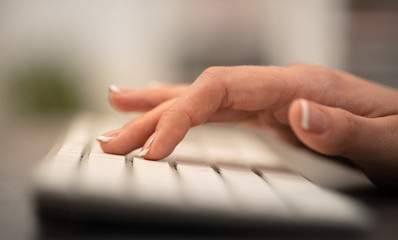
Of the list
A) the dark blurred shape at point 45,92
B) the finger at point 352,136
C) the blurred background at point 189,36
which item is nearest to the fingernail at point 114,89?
the finger at point 352,136

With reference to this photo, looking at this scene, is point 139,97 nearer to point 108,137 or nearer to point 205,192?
point 108,137

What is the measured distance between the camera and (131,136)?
54 cm

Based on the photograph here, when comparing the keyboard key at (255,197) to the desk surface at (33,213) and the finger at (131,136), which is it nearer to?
the desk surface at (33,213)

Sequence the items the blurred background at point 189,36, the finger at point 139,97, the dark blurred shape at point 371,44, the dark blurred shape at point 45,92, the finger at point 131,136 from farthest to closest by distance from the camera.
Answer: the dark blurred shape at point 371,44 < the blurred background at point 189,36 < the dark blurred shape at point 45,92 < the finger at point 139,97 < the finger at point 131,136

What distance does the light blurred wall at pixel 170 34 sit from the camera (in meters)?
2.55

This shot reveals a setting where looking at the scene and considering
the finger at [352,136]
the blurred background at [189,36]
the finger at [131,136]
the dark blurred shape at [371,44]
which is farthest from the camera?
the dark blurred shape at [371,44]

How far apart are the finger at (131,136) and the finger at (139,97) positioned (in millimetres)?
181

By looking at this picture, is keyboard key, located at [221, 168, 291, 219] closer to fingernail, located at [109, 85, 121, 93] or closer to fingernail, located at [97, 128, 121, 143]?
fingernail, located at [97, 128, 121, 143]

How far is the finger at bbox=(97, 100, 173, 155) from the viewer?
51 cm

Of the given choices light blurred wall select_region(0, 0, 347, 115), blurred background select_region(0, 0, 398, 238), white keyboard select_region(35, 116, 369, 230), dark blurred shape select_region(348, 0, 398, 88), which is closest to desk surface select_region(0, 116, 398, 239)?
white keyboard select_region(35, 116, 369, 230)

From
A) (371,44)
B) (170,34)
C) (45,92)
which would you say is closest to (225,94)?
(45,92)

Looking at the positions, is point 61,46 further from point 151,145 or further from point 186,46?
point 151,145

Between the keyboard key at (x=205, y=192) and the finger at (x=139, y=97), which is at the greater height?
the keyboard key at (x=205, y=192)

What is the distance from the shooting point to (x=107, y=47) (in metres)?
2.64
